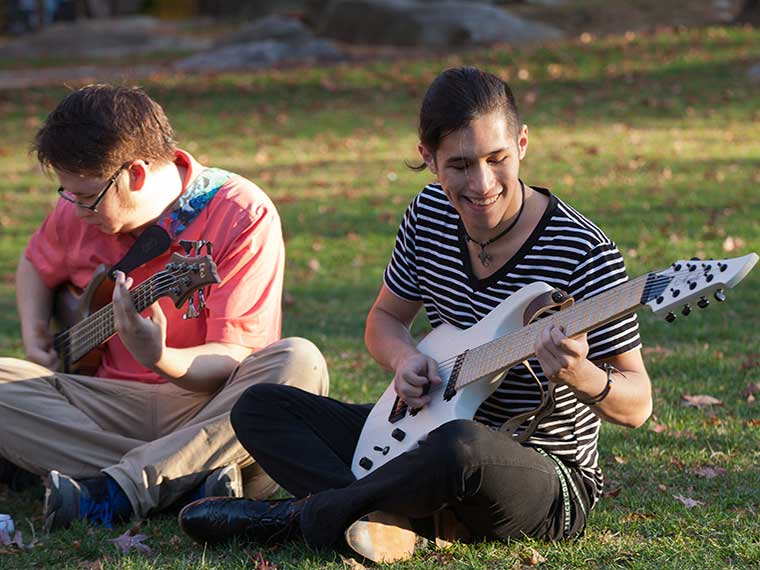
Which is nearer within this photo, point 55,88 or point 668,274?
point 668,274

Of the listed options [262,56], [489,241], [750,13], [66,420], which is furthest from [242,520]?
[750,13]

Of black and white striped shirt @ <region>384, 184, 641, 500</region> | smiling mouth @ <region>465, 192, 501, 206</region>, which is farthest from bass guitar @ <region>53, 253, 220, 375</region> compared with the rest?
smiling mouth @ <region>465, 192, 501, 206</region>

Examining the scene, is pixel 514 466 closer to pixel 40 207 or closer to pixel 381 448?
pixel 381 448

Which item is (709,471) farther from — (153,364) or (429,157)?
(153,364)

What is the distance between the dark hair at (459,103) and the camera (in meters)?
3.44

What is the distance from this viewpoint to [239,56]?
65.4 feet

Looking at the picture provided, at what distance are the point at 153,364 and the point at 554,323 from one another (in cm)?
140

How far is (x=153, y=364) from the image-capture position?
12.8ft

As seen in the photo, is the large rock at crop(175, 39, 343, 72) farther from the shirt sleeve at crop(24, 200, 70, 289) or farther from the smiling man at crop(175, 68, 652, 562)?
the smiling man at crop(175, 68, 652, 562)

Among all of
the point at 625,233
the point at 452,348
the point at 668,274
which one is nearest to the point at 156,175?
the point at 452,348

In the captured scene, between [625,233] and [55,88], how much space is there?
11376 millimetres

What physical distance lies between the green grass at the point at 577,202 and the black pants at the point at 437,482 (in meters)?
0.11

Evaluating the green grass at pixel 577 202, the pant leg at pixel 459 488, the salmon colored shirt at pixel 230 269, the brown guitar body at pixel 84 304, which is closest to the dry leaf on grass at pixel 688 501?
the green grass at pixel 577 202

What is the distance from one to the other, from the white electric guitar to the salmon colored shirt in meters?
0.64
